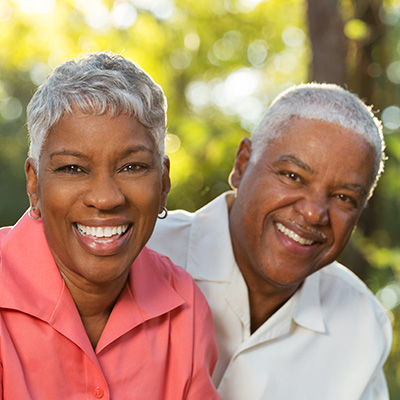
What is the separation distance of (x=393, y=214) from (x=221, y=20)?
399 cm

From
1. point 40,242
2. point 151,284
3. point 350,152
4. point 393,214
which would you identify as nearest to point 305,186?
point 350,152

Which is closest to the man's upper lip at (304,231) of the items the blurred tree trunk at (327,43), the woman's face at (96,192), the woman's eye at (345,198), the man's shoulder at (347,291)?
the woman's eye at (345,198)

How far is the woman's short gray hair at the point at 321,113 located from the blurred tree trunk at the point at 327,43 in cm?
219

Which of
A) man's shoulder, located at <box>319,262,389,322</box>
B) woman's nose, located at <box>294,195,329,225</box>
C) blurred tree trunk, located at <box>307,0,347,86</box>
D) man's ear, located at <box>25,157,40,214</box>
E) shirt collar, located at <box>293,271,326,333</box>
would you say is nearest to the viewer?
man's ear, located at <box>25,157,40,214</box>

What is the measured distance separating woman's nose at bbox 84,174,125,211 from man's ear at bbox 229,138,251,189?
1.32 m

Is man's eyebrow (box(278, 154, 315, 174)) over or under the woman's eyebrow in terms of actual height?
under

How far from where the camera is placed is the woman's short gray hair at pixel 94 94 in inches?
72.1

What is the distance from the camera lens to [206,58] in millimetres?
10422

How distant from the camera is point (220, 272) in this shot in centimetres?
292

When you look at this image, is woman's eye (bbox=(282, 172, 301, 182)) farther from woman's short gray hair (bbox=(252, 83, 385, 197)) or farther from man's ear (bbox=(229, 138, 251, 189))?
man's ear (bbox=(229, 138, 251, 189))

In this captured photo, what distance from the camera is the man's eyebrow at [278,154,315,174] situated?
2.75 meters

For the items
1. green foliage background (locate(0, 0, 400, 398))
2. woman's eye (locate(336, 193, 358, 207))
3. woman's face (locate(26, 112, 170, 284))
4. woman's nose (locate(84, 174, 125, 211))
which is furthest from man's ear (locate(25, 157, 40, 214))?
green foliage background (locate(0, 0, 400, 398))

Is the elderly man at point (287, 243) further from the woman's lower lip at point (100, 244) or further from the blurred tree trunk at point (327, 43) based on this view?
the blurred tree trunk at point (327, 43)

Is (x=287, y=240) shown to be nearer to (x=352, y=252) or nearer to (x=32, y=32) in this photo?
(x=352, y=252)
